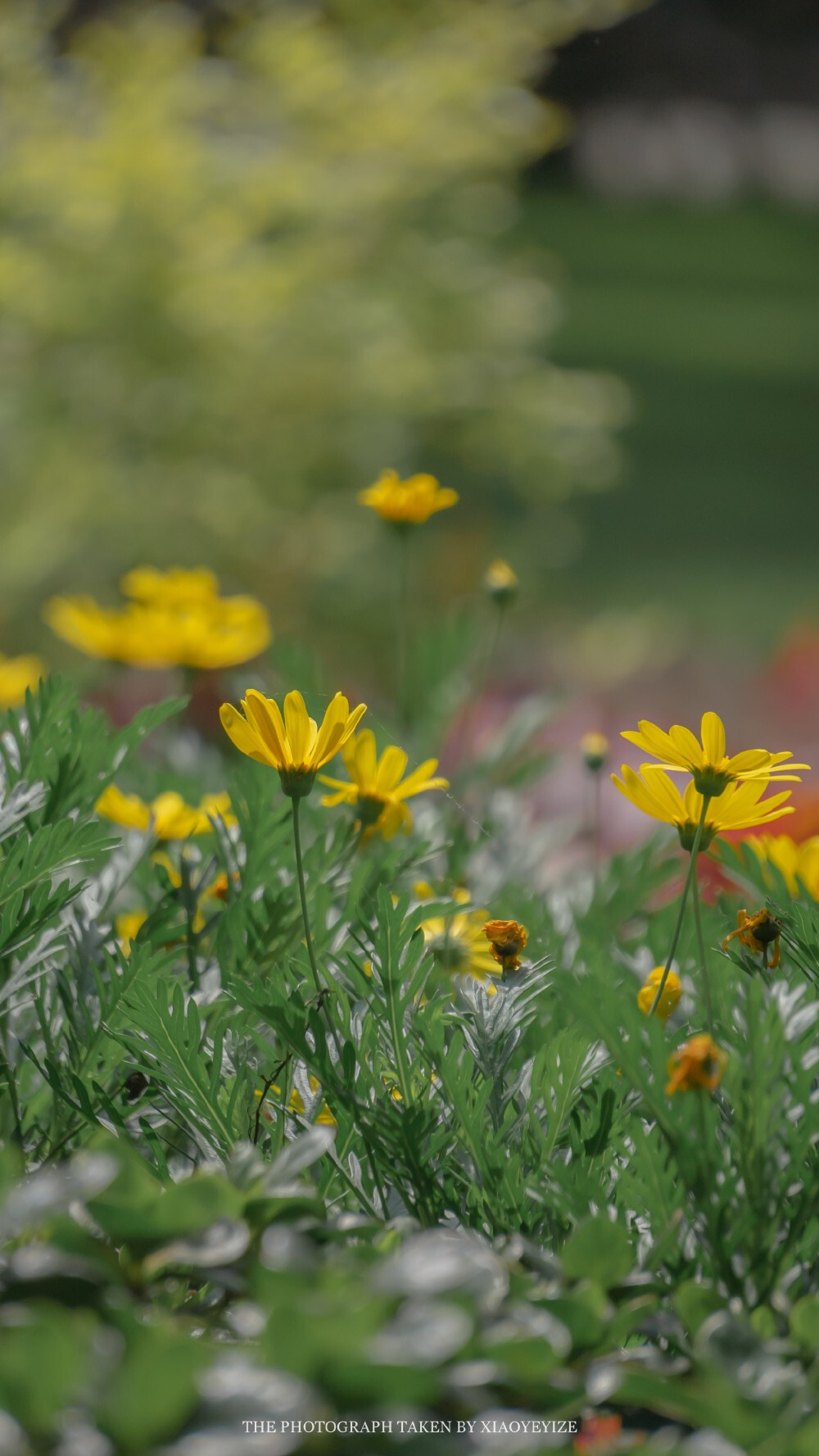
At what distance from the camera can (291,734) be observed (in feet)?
1.45

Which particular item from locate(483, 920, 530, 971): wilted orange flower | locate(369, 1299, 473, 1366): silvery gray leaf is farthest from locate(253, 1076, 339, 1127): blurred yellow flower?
locate(369, 1299, 473, 1366): silvery gray leaf

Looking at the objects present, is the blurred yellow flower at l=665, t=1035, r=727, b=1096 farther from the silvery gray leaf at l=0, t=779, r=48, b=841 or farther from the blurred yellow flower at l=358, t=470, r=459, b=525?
the blurred yellow flower at l=358, t=470, r=459, b=525

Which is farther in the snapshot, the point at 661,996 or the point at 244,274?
the point at 244,274

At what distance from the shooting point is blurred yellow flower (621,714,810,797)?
0.43 m

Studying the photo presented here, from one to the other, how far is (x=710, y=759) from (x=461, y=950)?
7.5 inches

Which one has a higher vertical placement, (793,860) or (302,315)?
(793,860)

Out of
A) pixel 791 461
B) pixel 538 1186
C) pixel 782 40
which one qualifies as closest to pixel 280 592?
pixel 782 40

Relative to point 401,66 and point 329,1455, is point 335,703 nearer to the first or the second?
point 329,1455

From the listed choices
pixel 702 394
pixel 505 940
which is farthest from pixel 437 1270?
pixel 702 394

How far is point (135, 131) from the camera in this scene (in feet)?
9.28

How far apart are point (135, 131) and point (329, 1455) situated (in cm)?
299

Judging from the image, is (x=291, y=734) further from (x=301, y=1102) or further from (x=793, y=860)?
(x=793, y=860)

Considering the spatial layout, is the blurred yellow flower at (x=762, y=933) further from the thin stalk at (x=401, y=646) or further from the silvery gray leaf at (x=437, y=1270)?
the thin stalk at (x=401, y=646)

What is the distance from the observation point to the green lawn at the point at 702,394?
22.2ft
